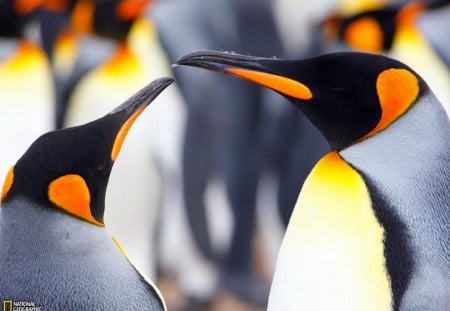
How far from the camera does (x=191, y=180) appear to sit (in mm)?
5047

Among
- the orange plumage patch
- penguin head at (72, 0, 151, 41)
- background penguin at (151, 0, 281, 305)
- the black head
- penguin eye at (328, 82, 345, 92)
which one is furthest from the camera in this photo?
the orange plumage patch

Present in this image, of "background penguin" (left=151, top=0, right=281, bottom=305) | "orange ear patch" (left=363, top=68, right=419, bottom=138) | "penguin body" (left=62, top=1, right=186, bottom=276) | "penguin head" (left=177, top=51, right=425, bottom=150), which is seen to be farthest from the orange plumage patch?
"orange ear patch" (left=363, top=68, right=419, bottom=138)

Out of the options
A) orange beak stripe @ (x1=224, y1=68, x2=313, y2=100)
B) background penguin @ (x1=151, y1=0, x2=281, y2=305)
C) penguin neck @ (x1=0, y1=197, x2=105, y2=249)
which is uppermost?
orange beak stripe @ (x1=224, y1=68, x2=313, y2=100)

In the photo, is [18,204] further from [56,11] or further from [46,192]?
[56,11]

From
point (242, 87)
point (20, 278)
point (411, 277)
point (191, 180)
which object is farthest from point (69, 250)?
point (242, 87)

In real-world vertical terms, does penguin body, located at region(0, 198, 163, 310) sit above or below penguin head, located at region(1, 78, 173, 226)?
below

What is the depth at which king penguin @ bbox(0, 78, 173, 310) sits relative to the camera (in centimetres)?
215

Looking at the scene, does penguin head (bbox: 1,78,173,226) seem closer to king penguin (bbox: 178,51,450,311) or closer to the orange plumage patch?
king penguin (bbox: 178,51,450,311)

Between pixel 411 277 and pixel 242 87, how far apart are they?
3.48m

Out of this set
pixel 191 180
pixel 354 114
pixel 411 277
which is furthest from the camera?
pixel 191 180

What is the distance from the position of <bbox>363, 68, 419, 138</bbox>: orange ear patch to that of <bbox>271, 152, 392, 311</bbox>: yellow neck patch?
149 mm

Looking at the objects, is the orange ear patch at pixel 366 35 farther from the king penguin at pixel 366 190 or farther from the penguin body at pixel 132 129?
the king penguin at pixel 366 190

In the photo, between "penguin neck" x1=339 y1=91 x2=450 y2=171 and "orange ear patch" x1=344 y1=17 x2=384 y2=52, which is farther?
"orange ear patch" x1=344 y1=17 x2=384 y2=52

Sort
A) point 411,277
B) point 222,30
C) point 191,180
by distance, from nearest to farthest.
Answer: point 411,277 → point 191,180 → point 222,30
